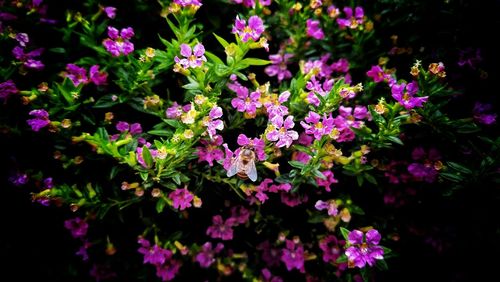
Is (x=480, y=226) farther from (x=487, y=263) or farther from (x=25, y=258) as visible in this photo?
(x=25, y=258)

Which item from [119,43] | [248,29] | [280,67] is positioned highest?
[119,43]

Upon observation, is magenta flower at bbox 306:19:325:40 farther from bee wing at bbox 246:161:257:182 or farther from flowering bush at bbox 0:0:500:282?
bee wing at bbox 246:161:257:182

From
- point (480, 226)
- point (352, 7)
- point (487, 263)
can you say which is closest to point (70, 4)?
point (352, 7)

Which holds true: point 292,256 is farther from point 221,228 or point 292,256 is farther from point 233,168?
point 233,168

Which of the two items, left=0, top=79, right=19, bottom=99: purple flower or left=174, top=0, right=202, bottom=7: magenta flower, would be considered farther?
left=0, top=79, right=19, bottom=99: purple flower

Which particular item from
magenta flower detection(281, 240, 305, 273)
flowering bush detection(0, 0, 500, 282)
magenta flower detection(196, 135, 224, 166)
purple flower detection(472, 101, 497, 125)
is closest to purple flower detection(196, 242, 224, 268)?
flowering bush detection(0, 0, 500, 282)

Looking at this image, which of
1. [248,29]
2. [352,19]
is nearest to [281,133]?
[248,29]
